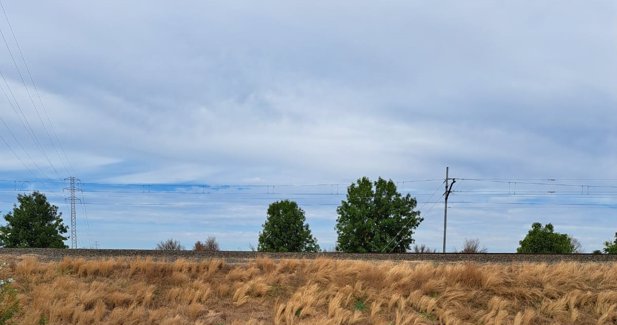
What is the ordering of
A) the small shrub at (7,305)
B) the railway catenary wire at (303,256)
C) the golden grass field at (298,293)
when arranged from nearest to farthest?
the small shrub at (7,305) < the golden grass field at (298,293) < the railway catenary wire at (303,256)

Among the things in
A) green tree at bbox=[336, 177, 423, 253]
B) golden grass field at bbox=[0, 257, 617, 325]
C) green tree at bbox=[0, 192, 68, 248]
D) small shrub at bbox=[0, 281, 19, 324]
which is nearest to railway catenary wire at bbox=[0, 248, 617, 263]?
golden grass field at bbox=[0, 257, 617, 325]

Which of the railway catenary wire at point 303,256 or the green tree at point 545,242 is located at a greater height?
the railway catenary wire at point 303,256

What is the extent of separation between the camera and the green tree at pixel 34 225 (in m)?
51.2

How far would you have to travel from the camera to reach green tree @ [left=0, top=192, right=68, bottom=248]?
168 ft

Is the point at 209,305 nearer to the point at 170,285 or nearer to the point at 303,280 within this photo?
the point at 170,285

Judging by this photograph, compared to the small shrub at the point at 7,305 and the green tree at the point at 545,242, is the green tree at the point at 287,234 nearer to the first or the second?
the green tree at the point at 545,242

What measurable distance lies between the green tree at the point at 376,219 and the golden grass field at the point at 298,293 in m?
28.3

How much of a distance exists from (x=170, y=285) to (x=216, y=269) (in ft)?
5.58

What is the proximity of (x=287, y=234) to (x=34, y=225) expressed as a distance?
78.8 feet

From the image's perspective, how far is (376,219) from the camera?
47.1 meters

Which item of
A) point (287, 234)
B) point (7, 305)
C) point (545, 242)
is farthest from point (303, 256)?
point (545, 242)

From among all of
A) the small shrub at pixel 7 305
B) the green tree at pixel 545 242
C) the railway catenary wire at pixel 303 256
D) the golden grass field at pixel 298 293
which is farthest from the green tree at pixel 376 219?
the small shrub at pixel 7 305

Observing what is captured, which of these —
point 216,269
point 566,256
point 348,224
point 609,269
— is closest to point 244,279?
point 216,269

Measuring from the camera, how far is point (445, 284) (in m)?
16.3
